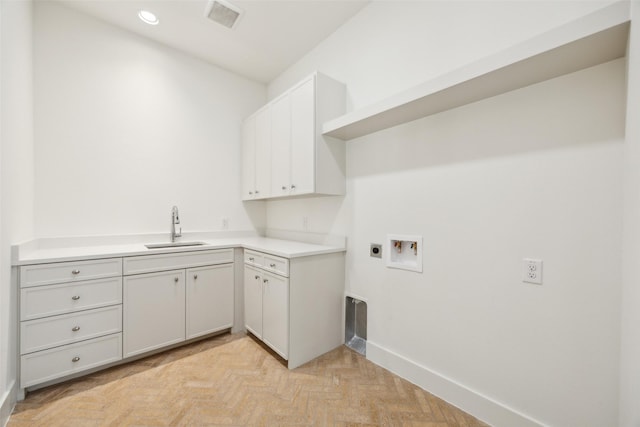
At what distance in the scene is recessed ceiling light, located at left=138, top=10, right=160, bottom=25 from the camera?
96.9 inches

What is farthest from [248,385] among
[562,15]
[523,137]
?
[562,15]

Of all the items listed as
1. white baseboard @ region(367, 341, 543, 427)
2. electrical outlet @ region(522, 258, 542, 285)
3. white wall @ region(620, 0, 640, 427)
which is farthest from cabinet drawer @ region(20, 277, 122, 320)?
white wall @ region(620, 0, 640, 427)

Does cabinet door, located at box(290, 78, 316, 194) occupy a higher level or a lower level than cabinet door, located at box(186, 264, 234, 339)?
higher

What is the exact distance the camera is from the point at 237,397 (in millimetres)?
1821

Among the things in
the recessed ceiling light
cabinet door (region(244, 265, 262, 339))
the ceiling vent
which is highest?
the recessed ceiling light

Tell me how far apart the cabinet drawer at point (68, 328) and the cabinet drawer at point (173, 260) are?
327 mm

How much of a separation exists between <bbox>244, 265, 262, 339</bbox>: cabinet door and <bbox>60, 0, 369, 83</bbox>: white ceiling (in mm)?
2362

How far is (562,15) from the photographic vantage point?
4.42 ft

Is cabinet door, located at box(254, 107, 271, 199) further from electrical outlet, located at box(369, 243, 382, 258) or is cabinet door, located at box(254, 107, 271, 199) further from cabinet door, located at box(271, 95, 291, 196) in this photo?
electrical outlet, located at box(369, 243, 382, 258)

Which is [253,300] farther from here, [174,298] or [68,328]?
[68,328]

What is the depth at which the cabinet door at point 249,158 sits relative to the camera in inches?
126

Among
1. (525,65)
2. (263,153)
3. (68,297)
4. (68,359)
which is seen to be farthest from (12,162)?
(525,65)

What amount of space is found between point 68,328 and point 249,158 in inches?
88.0

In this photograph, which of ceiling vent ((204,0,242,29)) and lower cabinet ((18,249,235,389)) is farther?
ceiling vent ((204,0,242,29))
